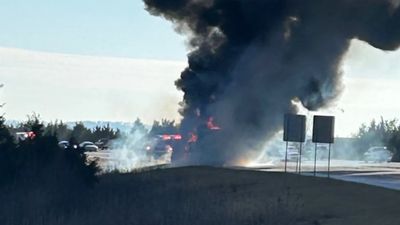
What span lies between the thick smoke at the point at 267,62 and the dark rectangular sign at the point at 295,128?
66.0 feet

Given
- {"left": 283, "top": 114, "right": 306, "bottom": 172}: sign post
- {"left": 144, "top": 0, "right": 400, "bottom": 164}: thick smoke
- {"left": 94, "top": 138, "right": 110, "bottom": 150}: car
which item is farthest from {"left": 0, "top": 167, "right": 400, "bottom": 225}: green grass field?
{"left": 94, "top": 138, "right": 110, "bottom": 150}: car

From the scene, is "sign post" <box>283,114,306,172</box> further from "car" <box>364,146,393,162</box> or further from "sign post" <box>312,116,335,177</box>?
"car" <box>364,146,393,162</box>

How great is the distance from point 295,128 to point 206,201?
28.1ft

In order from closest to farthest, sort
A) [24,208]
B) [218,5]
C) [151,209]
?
[151,209] < [24,208] < [218,5]

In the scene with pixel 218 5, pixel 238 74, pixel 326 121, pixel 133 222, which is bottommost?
pixel 133 222

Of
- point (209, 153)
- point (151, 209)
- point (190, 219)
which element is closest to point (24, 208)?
point (151, 209)

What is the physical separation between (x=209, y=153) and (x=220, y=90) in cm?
546

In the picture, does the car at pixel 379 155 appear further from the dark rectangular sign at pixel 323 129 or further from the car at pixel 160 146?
the dark rectangular sign at pixel 323 129

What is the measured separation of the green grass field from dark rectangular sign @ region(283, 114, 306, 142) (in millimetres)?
1790

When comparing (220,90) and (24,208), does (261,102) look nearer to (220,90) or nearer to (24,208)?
(220,90)

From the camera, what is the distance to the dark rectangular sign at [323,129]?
4666cm

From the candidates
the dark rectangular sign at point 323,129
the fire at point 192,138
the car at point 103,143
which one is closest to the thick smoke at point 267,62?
the fire at point 192,138

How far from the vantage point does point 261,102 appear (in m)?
71.6

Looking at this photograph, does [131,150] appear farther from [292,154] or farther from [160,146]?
[292,154]
